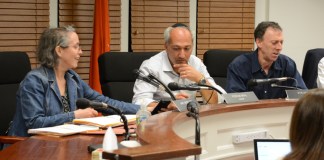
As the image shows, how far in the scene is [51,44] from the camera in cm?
360

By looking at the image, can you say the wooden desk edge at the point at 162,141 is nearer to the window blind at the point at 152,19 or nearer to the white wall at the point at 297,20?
the window blind at the point at 152,19

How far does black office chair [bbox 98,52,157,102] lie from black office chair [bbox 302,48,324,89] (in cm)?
159

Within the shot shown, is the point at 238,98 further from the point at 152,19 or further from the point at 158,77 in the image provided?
the point at 152,19

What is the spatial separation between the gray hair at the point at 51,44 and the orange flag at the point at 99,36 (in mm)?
1183

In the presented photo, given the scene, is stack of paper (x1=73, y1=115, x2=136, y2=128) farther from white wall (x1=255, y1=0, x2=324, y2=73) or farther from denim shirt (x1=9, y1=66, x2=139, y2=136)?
white wall (x1=255, y1=0, x2=324, y2=73)

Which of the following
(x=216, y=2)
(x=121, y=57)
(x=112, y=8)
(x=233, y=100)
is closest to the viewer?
(x=233, y=100)

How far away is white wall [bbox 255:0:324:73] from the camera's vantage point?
6008 millimetres

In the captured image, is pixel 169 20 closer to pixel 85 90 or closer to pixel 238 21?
pixel 238 21

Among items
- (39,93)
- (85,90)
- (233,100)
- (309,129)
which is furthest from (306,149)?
(85,90)

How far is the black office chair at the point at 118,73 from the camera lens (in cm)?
414

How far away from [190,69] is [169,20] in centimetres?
175

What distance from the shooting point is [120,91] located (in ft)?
13.7

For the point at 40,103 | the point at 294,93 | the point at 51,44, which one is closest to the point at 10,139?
the point at 40,103

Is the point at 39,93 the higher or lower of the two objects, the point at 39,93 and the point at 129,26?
the lower
